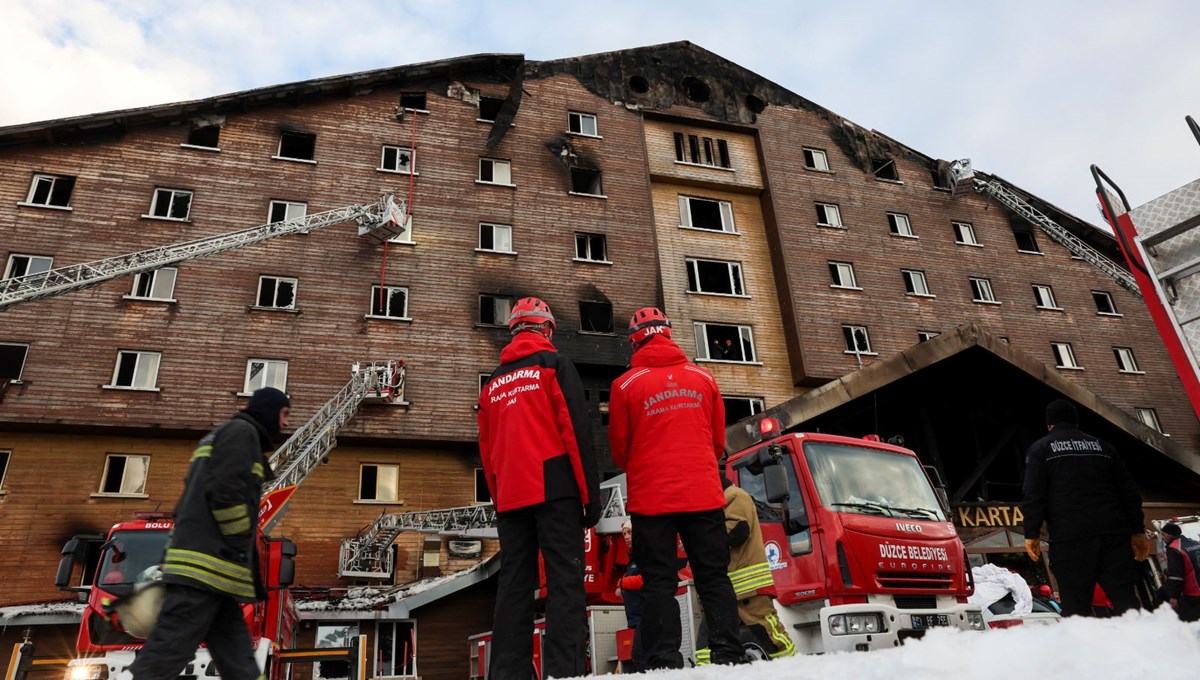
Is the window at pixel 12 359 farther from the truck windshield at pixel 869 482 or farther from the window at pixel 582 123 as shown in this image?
the truck windshield at pixel 869 482

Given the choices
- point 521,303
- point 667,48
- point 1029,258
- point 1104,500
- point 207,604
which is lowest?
point 207,604

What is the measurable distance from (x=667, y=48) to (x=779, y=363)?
14325 millimetres

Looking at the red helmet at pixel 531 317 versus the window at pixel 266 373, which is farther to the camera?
the window at pixel 266 373

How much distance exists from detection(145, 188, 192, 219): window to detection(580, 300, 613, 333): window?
12.3 m

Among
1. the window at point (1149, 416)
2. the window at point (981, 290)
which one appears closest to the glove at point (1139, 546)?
the window at point (981, 290)

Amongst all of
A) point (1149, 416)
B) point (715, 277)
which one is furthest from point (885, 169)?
point (1149, 416)

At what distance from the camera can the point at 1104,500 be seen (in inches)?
230

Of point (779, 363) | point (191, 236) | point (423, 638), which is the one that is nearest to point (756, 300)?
point (779, 363)

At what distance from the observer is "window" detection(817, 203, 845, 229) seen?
98.4ft

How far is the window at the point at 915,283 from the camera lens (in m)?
29.5

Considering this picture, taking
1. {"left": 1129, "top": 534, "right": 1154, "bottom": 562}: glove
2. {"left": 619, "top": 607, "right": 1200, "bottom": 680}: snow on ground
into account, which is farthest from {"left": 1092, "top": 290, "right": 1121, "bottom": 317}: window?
{"left": 619, "top": 607, "right": 1200, "bottom": 680}: snow on ground

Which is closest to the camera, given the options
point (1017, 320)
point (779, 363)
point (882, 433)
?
point (882, 433)

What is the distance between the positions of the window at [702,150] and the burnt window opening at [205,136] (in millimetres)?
16207

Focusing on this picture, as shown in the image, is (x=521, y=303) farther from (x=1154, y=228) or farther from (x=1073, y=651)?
(x=1154, y=228)
